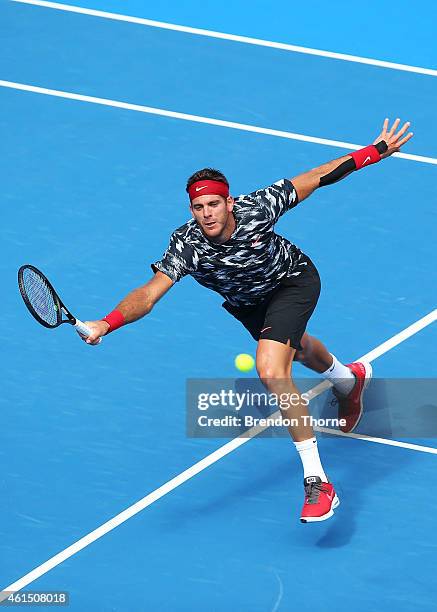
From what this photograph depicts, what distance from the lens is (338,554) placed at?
9.05m

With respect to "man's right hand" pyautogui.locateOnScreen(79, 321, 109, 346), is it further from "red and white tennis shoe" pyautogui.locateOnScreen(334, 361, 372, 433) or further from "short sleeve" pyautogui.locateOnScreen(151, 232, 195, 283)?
"red and white tennis shoe" pyautogui.locateOnScreen(334, 361, 372, 433)

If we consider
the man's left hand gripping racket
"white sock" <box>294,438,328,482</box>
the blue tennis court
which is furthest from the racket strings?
"white sock" <box>294,438,328,482</box>

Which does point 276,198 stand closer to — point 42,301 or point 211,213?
point 211,213

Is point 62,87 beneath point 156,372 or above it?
above

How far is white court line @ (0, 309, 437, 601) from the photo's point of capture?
29.2ft

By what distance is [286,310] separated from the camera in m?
9.29

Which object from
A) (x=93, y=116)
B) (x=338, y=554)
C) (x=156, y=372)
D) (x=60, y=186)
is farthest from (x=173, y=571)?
(x=93, y=116)

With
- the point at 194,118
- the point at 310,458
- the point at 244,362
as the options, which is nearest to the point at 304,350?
the point at 310,458

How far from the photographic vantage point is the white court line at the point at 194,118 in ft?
44.1

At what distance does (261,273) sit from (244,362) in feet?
5.83

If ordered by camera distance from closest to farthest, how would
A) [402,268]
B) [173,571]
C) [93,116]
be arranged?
[173,571] → [402,268] → [93,116]

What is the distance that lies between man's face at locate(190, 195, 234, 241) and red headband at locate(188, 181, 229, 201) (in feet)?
0.08

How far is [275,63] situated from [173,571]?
7.24 meters

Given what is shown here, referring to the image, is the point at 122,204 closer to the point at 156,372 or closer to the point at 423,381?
the point at 156,372
